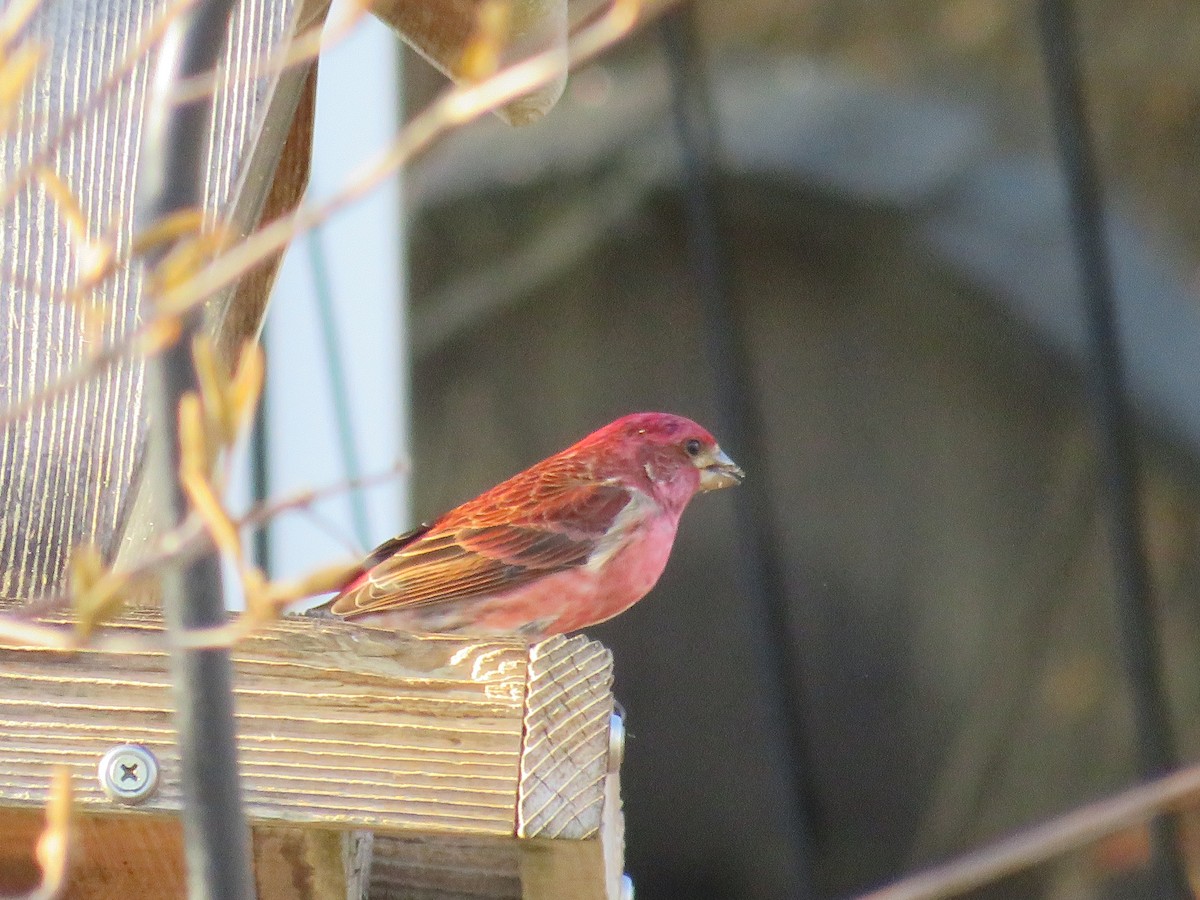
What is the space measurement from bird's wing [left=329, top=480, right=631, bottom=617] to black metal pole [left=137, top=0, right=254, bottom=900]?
248 centimetres

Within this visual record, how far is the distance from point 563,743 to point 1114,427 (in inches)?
158

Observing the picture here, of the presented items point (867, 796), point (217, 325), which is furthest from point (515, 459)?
point (217, 325)

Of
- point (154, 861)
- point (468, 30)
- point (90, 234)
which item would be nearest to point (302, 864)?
point (154, 861)

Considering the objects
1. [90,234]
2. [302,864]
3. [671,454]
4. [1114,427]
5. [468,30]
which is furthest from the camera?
[1114,427]

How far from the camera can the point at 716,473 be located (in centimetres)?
509

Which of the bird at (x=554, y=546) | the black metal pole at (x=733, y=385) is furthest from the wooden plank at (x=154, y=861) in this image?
the black metal pole at (x=733, y=385)

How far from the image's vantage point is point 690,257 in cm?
652

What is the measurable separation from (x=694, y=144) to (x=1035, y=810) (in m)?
2.56

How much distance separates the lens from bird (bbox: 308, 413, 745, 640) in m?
4.06

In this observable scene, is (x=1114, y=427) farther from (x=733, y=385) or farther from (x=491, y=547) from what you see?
(x=491, y=547)

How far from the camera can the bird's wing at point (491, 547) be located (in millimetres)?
4020

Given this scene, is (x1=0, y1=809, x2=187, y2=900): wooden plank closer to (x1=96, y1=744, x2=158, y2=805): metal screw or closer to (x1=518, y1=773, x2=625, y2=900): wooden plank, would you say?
(x1=96, y1=744, x2=158, y2=805): metal screw

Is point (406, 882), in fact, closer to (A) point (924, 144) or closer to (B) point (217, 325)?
(B) point (217, 325)

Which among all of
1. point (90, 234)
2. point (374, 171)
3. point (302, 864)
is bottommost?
point (374, 171)
